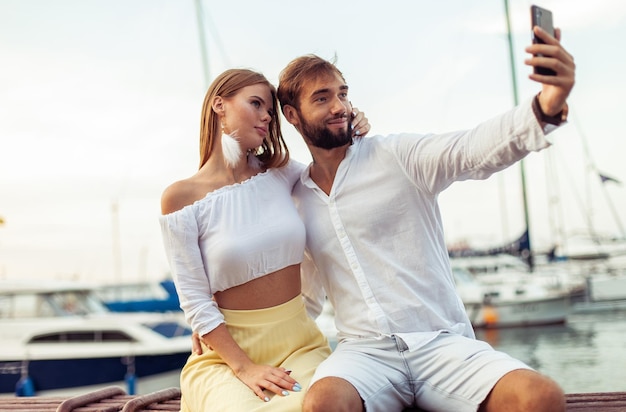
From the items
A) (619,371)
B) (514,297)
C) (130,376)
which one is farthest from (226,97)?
(514,297)

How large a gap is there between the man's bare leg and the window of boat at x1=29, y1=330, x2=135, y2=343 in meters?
12.6

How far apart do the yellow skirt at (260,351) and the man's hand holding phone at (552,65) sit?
1.56 metres

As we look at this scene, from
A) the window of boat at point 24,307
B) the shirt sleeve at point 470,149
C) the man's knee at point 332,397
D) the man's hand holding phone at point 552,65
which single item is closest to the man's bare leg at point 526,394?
the man's knee at point 332,397

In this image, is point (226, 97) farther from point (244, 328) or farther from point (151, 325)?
point (151, 325)

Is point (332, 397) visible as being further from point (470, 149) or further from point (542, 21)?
point (542, 21)

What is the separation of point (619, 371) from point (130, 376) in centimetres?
1265

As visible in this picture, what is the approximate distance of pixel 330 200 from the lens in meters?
3.11

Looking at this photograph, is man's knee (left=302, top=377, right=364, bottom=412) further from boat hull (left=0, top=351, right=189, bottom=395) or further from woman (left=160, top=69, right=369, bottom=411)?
boat hull (left=0, top=351, right=189, bottom=395)

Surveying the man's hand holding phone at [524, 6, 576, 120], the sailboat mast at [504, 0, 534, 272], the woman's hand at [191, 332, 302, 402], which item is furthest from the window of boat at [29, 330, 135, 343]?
the sailboat mast at [504, 0, 534, 272]

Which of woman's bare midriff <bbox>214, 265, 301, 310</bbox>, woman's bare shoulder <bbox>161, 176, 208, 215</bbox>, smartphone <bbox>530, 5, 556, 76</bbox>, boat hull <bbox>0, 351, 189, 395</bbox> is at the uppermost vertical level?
smartphone <bbox>530, 5, 556, 76</bbox>

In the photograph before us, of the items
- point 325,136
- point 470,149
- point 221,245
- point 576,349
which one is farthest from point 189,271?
point 576,349

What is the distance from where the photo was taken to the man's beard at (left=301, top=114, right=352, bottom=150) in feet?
10.5

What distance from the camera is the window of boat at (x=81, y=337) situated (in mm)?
14023

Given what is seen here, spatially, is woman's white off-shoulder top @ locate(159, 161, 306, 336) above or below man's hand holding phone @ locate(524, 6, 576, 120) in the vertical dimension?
below
